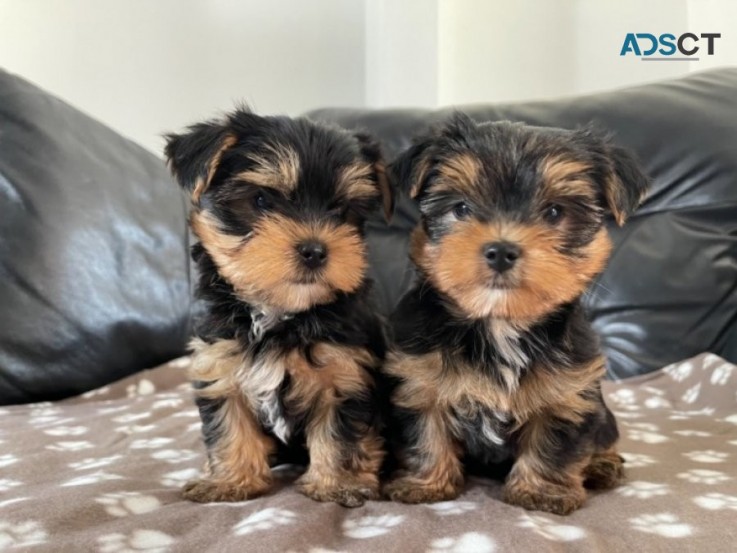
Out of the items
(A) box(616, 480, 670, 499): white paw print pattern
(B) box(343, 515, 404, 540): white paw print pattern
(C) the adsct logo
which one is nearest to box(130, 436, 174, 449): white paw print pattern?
(B) box(343, 515, 404, 540): white paw print pattern

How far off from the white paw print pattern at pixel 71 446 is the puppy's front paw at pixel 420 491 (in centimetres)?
141

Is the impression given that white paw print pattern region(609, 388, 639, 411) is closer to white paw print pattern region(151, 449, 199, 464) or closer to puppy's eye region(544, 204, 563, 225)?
puppy's eye region(544, 204, 563, 225)

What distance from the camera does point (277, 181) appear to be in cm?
256

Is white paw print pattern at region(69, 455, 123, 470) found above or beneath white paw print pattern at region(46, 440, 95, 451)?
above

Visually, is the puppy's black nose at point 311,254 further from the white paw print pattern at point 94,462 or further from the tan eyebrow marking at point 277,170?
the white paw print pattern at point 94,462

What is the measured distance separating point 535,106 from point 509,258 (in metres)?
2.66

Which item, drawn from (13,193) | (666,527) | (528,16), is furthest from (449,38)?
(666,527)

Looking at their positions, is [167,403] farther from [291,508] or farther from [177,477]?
[291,508]

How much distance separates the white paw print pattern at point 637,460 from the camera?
2.96 m

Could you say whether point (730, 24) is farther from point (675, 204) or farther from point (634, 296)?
point (634, 296)

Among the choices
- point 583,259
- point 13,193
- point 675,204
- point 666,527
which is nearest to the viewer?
point 666,527

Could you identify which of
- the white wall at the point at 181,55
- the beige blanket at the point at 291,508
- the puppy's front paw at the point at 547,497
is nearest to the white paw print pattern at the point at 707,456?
the beige blanket at the point at 291,508

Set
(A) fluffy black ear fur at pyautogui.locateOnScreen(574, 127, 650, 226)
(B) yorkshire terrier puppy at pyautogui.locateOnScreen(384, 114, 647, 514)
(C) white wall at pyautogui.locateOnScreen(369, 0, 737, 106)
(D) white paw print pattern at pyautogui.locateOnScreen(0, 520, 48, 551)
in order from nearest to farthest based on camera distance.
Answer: (D) white paw print pattern at pyautogui.locateOnScreen(0, 520, 48, 551) < (B) yorkshire terrier puppy at pyautogui.locateOnScreen(384, 114, 647, 514) < (A) fluffy black ear fur at pyautogui.locateOnScreen(574, 127, 650, 226) < (C) white wall at pyautogui.locateOnScreen(369, 0, 737, 106)

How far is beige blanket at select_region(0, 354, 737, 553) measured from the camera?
81.6 inches
